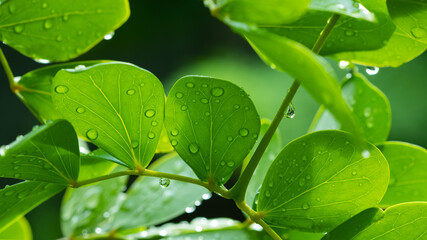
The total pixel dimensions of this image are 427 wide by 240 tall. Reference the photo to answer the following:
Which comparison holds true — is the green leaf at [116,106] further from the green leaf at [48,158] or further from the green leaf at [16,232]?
the green leaf at [16,232]

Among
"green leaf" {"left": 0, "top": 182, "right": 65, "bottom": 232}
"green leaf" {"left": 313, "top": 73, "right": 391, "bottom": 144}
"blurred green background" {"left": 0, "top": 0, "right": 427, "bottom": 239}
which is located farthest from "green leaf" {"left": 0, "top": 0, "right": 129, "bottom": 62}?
"blurred green background" {"left": 0, "top": 0, "right": 427, "bottom": 239}

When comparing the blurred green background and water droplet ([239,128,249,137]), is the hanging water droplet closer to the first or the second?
water droplet ([239,128,249,137])

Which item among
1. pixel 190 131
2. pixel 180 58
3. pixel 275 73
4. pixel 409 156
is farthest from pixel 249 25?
pixel 180 58

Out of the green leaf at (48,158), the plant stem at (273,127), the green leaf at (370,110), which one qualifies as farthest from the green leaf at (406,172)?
the green leaf at (48,158)

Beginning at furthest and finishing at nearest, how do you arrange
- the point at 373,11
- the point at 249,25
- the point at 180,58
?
the point at 180,58
the point at 373,11
the point at 249,25

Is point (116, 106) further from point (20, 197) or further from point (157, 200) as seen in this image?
point (157, 200)

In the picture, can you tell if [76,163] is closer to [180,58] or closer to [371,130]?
[371,130]

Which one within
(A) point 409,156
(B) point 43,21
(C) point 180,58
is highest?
(B) point 43,21

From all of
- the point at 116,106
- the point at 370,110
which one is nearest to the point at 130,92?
the point at 116,106
